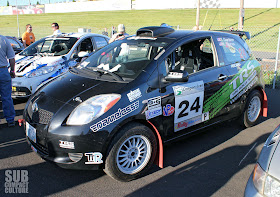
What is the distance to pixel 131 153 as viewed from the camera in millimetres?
3334

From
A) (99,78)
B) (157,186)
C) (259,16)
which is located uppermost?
(259,16)

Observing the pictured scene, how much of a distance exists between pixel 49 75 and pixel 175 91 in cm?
385

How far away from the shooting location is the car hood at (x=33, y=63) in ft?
20.5

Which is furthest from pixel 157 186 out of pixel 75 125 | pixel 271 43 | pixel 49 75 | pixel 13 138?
pixel 271 43

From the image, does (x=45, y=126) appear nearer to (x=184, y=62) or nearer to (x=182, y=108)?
(x=182, y=108)

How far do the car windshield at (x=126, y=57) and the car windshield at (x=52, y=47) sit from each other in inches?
109

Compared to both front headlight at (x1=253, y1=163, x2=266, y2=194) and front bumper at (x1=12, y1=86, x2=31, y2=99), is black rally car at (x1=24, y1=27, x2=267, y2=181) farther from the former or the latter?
front bumper at (x1=12, y1=86, x2=31, y2=99)

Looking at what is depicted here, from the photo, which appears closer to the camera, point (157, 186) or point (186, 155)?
point (157, 186)

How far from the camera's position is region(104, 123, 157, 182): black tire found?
310 centimetres

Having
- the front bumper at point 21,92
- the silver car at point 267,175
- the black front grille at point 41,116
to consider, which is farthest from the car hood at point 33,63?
the silver car at point 267,175

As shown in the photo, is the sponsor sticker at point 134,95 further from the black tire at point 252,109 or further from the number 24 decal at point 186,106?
the black tire at point 252,109

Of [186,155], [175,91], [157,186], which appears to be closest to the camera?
[157,186]

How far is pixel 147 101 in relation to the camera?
10.9 ft

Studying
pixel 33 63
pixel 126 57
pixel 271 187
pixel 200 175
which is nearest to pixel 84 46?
pixel 33 63
